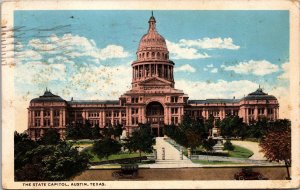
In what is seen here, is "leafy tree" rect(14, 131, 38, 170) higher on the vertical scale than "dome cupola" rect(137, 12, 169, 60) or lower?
lower

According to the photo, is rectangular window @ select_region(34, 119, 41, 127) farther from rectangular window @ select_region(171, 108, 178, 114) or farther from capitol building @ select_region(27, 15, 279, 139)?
rectangular window @ select_region(171, 108, 178, 114)

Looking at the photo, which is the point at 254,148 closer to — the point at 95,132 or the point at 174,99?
the point at 174,99

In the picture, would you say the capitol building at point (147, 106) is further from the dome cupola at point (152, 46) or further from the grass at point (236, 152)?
the grass at point (236, 152)

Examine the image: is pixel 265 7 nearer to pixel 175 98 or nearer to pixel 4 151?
pixel 175 98

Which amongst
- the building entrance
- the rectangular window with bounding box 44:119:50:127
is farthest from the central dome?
the rectangular window with bounding box 44:119:50:127

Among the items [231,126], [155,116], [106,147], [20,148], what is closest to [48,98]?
[20,148]

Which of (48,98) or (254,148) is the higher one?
(48,98)
